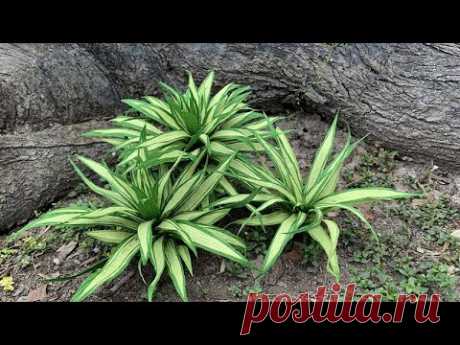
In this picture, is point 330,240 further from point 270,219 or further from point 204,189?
point 204,189

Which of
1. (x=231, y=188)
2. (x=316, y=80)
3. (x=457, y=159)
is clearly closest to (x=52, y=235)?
(x=231, y=188)

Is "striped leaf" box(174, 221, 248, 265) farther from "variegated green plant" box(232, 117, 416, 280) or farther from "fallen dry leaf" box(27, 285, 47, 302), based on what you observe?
"fallen dry leaf" box(27, 285, 47, 302)

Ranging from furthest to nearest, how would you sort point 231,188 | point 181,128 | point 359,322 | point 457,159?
point 457,159, point 181,128, point 231,188, point 359,322

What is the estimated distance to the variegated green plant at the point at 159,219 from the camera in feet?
9.56

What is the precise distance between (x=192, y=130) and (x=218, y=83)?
1000mm

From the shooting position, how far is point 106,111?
430 cm

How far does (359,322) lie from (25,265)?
2.09m

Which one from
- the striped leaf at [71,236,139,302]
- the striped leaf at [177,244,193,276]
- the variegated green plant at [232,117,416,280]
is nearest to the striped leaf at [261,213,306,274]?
the variegated green plant at [232,117,416,280]

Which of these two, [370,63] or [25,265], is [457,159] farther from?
[25,265]

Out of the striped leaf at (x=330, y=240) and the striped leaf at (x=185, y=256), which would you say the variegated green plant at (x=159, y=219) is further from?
the striped leaf at (x=330, y=240)

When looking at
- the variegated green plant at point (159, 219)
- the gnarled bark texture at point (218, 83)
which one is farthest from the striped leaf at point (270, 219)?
the gnarled bark texture at point (218, 83)

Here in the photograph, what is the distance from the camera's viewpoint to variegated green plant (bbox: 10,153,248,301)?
9.56 ft

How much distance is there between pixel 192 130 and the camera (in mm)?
3582

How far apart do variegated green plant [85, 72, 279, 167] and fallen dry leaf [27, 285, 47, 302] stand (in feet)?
3.03
